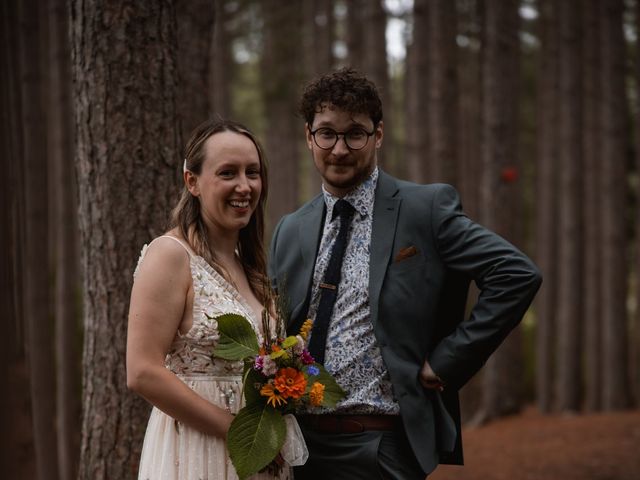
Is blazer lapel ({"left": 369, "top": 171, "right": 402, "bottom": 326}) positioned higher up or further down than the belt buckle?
higher up

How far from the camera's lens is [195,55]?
209 inches

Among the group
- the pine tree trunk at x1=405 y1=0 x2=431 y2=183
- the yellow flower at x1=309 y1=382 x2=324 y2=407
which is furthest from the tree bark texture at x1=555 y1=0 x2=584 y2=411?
the yellow flower at x1=309 y1=382 x2=324 y2=407

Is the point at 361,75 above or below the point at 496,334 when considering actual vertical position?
above

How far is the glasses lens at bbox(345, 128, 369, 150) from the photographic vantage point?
359 centimetres

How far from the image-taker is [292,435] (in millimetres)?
3162

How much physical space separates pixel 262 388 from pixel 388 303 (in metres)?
0.84

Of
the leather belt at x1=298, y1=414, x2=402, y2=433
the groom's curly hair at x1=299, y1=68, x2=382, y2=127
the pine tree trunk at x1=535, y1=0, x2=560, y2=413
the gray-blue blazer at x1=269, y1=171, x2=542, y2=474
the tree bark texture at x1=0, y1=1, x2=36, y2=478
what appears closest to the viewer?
the gray-blue blazer at x1=269, y1=171, x2=542, y2=474

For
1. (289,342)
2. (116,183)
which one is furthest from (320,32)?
(289,342)

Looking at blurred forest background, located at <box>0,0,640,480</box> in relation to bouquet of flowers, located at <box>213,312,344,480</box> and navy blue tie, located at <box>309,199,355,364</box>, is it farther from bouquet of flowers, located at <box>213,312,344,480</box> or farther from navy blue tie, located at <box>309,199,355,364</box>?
bouquet of flowers, located at <box>213,312,344,480</box>

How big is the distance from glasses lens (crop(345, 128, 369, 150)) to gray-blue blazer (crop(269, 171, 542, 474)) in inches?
10.6

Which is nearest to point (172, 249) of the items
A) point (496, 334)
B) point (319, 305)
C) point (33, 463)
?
point (319, 305)

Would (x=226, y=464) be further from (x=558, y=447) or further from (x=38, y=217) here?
(x=558, y=447)

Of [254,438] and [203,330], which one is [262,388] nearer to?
[254,438]

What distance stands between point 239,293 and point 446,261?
3.38 feet
